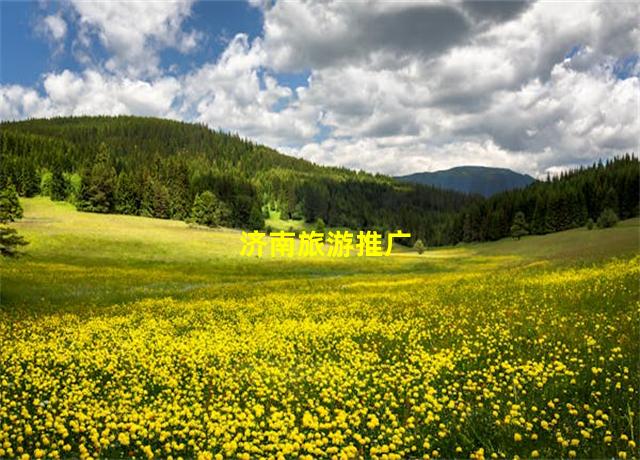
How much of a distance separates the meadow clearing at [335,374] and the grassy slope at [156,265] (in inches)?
221

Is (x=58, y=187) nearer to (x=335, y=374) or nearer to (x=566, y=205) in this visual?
(x=335, y=374)

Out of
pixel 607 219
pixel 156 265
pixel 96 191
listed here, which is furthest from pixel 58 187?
pixel 607 219

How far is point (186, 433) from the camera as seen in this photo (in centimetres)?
797

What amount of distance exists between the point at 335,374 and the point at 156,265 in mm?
50331

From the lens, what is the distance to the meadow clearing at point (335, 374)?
7.14m

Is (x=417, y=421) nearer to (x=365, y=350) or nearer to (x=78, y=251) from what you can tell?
(x=365, y=350)

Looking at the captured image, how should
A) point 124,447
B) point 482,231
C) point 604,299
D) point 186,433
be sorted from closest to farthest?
point 124,447, point 186,433, point 604,299, point 482,231

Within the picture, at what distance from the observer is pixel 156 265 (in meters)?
56.5

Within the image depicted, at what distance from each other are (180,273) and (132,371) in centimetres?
3980

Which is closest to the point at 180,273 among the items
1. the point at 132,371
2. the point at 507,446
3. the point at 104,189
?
the point at 132,371

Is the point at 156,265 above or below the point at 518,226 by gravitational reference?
below

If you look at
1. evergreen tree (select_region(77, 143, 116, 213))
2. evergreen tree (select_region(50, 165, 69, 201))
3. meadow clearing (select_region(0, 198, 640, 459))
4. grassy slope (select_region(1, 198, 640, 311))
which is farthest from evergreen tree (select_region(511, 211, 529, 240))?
evergreen tree (select_region(50, 165, 69, 201))

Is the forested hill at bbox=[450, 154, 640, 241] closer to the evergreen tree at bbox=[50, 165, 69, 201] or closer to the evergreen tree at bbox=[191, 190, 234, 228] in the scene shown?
the evergreen tree at bbox=[191, 190, 234, 228]

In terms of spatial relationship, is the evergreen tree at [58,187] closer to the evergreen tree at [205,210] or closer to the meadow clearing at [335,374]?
the evergreen tree at [205,210]
